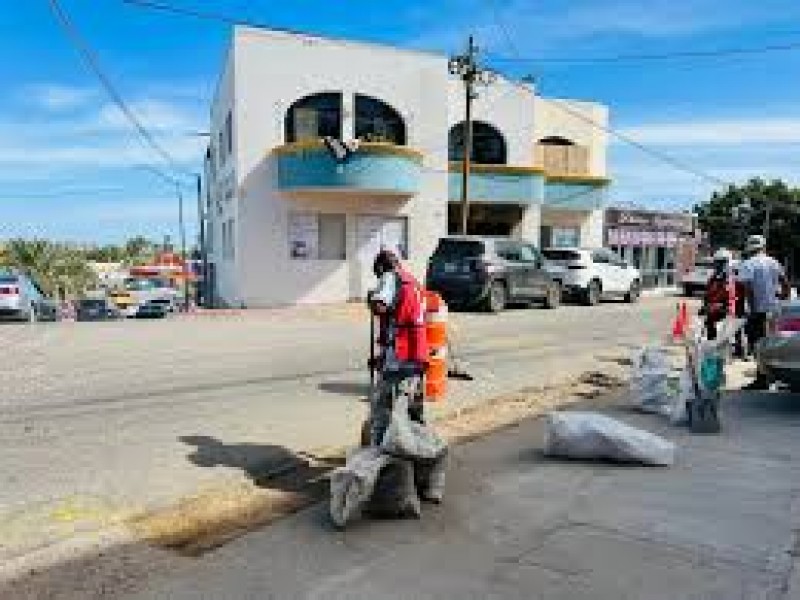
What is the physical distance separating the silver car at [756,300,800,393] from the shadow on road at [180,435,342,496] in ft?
16.4

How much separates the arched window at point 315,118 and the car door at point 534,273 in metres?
6.75

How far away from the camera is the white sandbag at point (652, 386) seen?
961 cm

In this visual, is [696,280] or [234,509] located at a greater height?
[696,280]

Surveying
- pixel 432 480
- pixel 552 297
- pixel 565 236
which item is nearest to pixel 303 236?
pixel 552 297

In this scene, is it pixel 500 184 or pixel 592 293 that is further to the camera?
pixel 500 184

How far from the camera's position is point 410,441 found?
19.1ft

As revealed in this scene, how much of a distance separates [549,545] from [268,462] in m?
2.69

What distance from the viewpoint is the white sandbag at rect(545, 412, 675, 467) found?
7215 millimetres

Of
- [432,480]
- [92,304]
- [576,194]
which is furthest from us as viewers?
[92,304]

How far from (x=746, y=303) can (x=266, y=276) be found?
1582 cm

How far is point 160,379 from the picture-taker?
11.1m

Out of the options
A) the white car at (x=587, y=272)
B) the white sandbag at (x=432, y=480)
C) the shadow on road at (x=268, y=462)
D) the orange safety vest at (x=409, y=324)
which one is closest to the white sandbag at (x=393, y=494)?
the white sandbag at (x=432, y=480)

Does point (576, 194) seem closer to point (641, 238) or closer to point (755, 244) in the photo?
point (641, 238)

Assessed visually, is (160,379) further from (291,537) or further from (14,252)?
(14,252)
